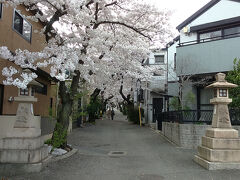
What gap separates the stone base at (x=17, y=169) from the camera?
257 inches

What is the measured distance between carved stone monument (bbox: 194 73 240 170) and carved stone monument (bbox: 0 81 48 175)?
5079 mm

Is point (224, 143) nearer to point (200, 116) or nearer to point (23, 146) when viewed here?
point (200, 116)

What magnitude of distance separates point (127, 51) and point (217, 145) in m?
7.27

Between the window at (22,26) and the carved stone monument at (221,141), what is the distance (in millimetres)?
8616

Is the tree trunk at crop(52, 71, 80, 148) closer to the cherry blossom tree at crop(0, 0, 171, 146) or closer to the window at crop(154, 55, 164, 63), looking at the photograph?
the cherry blossom tree at crop(0, 0, 171, 146)

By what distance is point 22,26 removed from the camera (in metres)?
11.0

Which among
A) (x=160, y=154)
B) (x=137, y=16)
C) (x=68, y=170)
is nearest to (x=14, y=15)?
(x=137, y=16)

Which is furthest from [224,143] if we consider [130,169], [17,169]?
[17,169]

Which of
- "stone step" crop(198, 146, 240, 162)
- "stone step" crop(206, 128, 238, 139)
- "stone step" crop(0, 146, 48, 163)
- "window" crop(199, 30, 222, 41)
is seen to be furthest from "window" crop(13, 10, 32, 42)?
"window" crop(199, 30, 222, 41)

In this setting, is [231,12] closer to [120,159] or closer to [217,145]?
[217,145]

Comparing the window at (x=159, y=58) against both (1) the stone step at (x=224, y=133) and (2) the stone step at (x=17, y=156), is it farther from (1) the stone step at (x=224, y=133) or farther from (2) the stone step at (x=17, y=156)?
(2) the stone step at (x=17, y=156)

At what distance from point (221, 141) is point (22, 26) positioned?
967 centimetres

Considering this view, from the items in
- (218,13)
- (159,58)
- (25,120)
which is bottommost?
(25,120)

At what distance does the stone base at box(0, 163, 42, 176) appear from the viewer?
6.52m
